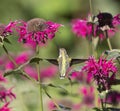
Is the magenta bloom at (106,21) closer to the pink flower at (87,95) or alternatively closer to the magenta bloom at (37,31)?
the magenta bloom at (37,31)

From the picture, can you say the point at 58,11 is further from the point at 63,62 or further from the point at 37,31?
the point at 63,62

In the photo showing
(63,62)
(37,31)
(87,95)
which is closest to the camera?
(63,62)

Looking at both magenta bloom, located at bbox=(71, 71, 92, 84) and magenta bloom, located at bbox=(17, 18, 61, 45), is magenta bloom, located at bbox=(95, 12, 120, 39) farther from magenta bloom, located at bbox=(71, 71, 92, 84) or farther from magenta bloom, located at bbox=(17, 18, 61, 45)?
magenta bloom, located at bbox=(71, 71, 92, 84)

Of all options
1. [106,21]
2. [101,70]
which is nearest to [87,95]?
[106,21]

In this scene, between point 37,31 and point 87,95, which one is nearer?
point 37,31

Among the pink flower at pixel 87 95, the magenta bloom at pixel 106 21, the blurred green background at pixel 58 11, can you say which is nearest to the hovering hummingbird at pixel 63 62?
the magenta bloom at pixel 106 21

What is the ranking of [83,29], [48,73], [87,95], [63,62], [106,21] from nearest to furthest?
[63,62]
[106,21]
[83,29]
[87,95]
[48,73]
